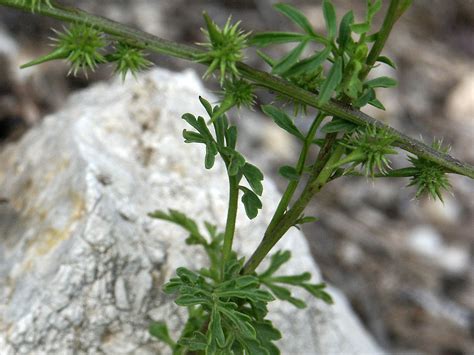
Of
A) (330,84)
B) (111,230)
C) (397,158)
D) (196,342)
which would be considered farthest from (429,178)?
(397,158)

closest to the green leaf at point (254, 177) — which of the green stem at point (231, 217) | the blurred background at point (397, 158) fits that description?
the green stem at point (231, 217)

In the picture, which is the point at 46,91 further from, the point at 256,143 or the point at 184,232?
the point at 184,232

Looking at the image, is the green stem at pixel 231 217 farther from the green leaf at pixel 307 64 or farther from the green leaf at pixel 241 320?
the green leaf at pixel 307 64

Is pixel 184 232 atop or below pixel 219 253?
atop

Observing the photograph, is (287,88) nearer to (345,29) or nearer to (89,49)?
(345,29)

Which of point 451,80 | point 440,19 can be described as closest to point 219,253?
point 451,80

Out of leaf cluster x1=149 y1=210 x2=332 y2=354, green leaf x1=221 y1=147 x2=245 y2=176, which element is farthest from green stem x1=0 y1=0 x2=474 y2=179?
leaf cluster x1=149 y1=210 x2=332 y2=354
